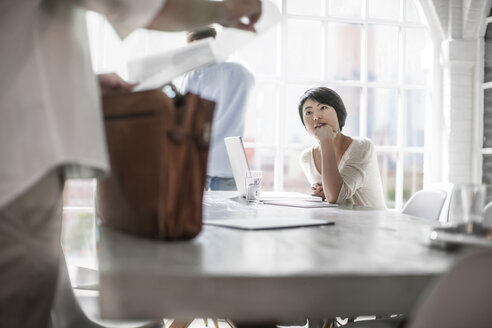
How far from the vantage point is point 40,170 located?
78 centimetres

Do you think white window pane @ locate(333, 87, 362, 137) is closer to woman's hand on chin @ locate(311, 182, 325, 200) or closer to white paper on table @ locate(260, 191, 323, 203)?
woman's hand on chin @ locate(311, 182, 325, 200)

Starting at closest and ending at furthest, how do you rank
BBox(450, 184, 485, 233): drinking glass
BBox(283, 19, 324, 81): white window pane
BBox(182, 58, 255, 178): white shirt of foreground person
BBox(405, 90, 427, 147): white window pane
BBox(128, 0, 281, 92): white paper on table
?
BBox(450, 184, 485, 233): drinking glass, BBox(128, 0, 281, 92): white paper on table, BBox(182, 58, 255, 178): white shirt of foreground person, BBox(283, 19, 324, 81): white window pane, BBox(405, 90, 427, 147): white window pane

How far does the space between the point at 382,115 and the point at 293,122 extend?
921mm

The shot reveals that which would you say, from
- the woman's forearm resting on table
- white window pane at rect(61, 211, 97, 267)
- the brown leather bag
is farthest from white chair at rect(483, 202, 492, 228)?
white window pane at rect(61, 211, 97, 267)

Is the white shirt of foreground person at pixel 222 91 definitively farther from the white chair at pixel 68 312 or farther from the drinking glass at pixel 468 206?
the drinking glass at pixel 468 206

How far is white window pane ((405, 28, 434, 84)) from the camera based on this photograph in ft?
15.5

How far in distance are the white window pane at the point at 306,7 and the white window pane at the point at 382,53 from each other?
20.7 inches

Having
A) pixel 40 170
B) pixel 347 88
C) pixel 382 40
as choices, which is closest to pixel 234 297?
pixel 40 170

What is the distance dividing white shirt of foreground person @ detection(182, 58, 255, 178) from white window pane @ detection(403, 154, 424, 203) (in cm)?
233

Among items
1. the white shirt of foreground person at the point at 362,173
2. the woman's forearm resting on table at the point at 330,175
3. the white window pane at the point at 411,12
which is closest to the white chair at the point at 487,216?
the woman's forearm resting on table at the point at 330,175

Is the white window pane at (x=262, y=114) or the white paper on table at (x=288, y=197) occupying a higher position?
the white window pane at (x=262, y=114)

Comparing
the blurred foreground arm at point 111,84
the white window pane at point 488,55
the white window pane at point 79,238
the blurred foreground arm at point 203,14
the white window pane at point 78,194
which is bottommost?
the white window pane at point 79,238

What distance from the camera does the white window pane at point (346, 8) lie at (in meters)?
4.51

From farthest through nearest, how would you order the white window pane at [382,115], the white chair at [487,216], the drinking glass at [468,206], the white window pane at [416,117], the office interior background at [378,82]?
the white window pane at [416,117] < the white window pane at [382,115] < the office interior background at [378,82] < the white chair at [487,216] < the drinking glass at [468,206]
